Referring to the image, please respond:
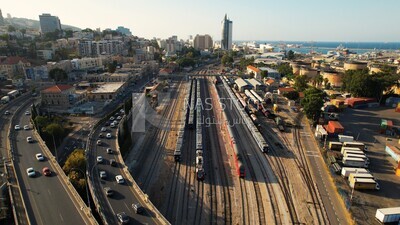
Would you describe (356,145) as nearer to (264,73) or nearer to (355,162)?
(355,162)

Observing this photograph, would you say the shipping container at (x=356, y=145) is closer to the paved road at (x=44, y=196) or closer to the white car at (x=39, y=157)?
the paved road at (x=44, y=196)

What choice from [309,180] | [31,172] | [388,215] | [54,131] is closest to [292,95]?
[309,180]

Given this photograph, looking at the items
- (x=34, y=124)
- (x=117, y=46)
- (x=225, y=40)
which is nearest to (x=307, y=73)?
(x=34, y=124)

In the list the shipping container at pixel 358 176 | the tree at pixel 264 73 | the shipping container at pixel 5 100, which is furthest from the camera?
the tree at pixel 264 73

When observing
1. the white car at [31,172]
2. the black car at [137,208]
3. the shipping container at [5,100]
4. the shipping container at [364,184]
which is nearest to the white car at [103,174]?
the black car at [137,208]

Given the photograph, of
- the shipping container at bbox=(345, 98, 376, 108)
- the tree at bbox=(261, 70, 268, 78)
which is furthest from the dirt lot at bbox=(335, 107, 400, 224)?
the tree at bbox=(261, 70, 268, 78)

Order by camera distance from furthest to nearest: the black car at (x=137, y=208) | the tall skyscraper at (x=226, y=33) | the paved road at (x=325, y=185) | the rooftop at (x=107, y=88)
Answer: the tall skyscraper at (x=226, y=33) → the rooftop at (x=107, y=88) → the paved road at (x=325, y=185) → the black car at (x=137, y=208)
